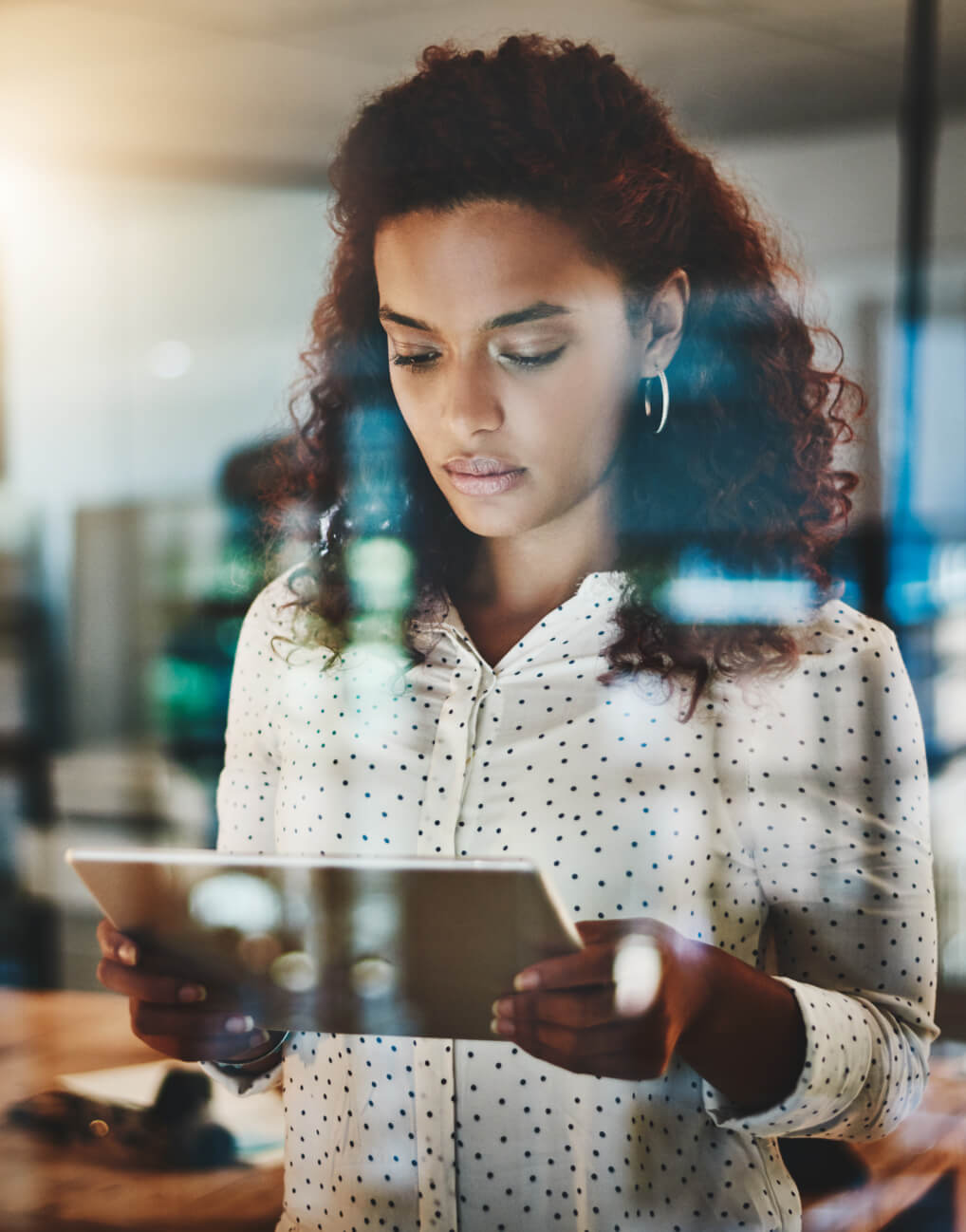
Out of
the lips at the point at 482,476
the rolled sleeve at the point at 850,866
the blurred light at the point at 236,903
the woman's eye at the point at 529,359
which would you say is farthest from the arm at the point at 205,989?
the rolled sleeve at the point at 850,866

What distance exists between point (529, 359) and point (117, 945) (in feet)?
2.08

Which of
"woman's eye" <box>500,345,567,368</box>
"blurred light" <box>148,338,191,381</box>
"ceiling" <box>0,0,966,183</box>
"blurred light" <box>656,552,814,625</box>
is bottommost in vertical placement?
"blurred light" <box>656,552,814,625</box>

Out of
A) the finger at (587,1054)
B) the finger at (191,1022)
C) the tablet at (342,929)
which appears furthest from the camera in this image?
the finger at (191,1022)

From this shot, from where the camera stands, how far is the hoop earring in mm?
1001

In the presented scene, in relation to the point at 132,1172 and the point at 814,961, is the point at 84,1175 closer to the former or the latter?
the point at 132,1172

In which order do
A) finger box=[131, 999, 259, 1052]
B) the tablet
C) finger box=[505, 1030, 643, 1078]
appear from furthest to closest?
finger box=[131, 999, 259, 1052] < finger box=[505, 1030, 643, 1078] < the tablet

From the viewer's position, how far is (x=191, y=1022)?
104 centimetres

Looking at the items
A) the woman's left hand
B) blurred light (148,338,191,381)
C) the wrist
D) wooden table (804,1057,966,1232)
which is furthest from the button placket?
blurred light (148,338,191,381)

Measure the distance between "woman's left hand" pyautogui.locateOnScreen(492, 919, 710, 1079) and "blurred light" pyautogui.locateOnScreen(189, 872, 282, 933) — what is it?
0.20 m

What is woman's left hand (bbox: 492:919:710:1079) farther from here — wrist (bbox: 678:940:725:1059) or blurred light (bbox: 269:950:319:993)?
blurred light (bbox: 269:950:319:993)

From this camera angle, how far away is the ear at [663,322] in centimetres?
99

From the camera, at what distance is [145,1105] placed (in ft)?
3.92

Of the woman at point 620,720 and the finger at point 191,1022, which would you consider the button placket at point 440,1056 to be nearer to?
the woman at point 620,720

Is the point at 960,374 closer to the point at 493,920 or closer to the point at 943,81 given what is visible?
the point at 943,81
